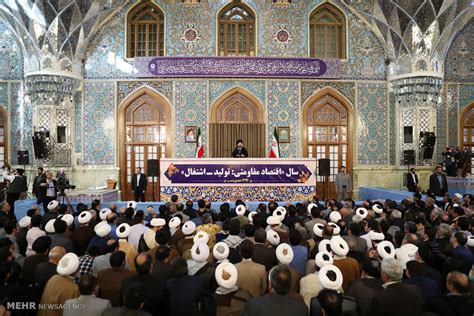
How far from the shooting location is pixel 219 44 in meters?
12.6

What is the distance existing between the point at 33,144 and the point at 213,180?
5.57 metres

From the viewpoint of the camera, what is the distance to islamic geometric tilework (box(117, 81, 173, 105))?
12.4 meters

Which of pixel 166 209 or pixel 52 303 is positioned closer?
pixel 52 303

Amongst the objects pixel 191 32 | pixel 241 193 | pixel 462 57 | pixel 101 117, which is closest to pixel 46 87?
pixel 101 117

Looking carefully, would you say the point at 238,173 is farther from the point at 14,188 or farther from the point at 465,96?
the point at 465,96

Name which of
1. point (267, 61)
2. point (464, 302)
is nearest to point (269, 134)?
point (267, 61)

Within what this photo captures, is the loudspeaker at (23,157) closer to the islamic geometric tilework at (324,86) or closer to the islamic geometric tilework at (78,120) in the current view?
the islamic geometric tilework at (78,120)

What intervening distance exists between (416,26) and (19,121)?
12.6 meters

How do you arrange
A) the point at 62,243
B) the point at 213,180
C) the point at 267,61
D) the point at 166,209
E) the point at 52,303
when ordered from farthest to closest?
1. the point at 267,61
2. the point at 213,180
3. the point at 166,209
4. the point at 62,243
5. the point at 52,303

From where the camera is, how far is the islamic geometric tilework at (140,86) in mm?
12406

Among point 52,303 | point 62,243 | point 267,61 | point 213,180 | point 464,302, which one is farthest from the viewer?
point 267,61

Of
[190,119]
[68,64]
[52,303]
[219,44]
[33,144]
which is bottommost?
[52,303]

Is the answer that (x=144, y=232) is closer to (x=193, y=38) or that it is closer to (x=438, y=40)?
(x=193, y=38)

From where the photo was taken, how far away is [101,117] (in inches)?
486
